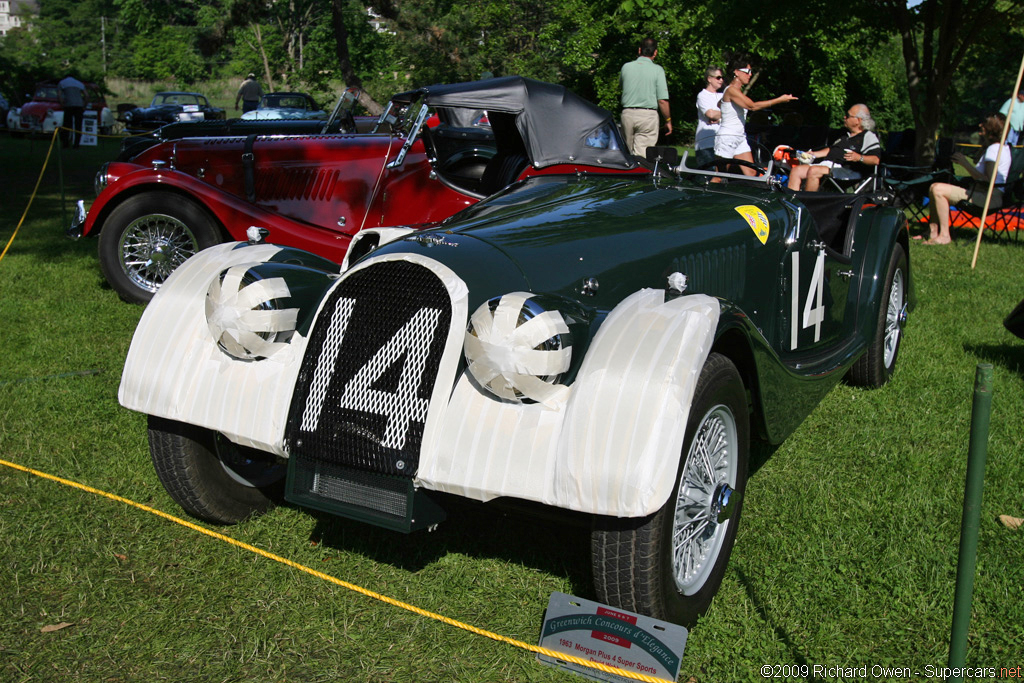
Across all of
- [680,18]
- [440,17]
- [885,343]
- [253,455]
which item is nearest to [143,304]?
[253,455]

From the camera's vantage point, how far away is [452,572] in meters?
2.98

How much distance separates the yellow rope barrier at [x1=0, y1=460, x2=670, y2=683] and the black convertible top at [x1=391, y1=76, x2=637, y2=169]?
3146mm

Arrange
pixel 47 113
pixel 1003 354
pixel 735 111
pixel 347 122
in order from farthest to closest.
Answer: pixel 47 113 → pixel 735 111 → pixel 347 122 → pixel 1003 354

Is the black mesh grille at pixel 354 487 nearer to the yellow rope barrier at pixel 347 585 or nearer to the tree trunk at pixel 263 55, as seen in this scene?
the yellow rope barrier at pixel 347 585

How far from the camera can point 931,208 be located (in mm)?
10008

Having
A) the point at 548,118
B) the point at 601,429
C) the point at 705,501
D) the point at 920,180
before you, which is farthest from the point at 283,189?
the point at 920,180

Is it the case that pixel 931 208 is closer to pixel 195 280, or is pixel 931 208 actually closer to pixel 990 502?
pixel 990 502

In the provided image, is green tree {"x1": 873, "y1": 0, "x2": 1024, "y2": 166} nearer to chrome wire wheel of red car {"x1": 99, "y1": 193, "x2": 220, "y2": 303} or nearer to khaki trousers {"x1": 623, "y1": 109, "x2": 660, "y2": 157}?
Result: khaki trousers {"x1": 623, "y1": 109, "x2": 660, "y2": 157}

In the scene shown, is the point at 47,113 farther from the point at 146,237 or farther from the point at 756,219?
the point at 756,219

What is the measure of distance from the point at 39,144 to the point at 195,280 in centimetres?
2262

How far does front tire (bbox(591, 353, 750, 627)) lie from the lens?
2.34 meters

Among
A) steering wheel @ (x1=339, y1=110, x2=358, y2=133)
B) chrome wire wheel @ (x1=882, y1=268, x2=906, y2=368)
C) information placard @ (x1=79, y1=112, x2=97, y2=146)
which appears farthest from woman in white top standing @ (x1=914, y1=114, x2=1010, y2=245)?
information placard @ (x1=79, y1=112, x2=97, y2=146)

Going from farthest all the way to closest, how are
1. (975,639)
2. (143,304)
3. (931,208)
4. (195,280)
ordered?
(931,208) < (143,304) < (195,280) < (975,639)

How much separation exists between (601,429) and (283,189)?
547cm
